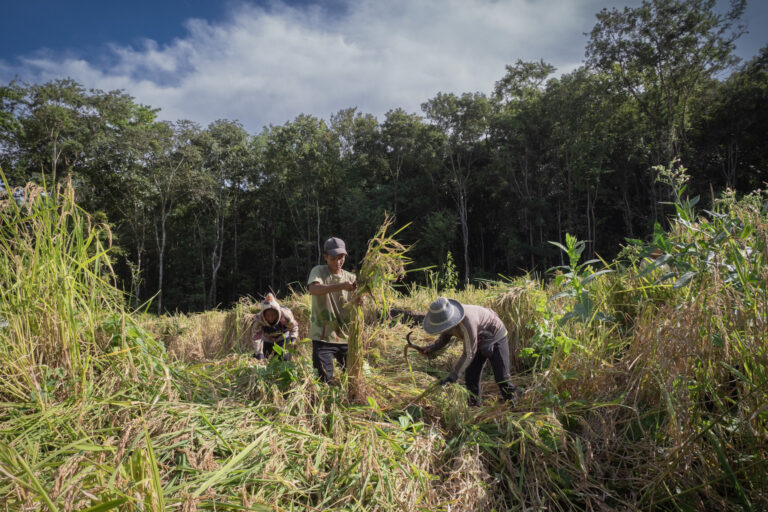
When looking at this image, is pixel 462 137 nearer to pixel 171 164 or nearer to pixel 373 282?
pixel 171 164

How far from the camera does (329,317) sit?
293 cm

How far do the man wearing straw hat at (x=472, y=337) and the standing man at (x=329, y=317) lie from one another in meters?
0.69

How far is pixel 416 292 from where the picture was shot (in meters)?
6.47

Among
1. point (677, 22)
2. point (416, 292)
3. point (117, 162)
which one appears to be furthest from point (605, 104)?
point (117, 162)

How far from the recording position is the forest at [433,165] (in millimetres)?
16359

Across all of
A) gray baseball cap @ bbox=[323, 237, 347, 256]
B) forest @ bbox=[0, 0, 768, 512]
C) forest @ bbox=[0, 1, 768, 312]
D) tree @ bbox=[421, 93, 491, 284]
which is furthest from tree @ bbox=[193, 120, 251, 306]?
gray baseball cap @ bbox=[323, 237, 347, 256]

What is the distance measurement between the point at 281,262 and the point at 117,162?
10625 mm

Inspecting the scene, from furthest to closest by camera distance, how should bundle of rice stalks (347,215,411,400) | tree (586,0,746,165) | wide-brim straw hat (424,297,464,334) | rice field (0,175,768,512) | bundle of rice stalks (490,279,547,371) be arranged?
tree (586,0,746,165), bundle of rice stalks (490,279,547,371), wide-brim straw hat (424,297,464,334), bundle of rice stalks (347,215,411,400), rice field (0,175,768,512)

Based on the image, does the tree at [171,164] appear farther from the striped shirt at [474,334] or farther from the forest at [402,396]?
the striped shirt at [474,334]

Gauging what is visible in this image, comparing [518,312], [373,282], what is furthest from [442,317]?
→ [518,312]

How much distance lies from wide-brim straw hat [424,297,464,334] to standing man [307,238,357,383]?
2.20 ft

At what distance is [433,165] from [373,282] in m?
21.2

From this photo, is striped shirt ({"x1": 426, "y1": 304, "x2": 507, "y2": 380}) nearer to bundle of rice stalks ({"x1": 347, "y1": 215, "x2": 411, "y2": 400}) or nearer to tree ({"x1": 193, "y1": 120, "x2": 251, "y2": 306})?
bundle of rice stalks ({"x1": 347, "y1": 215, "x2": 411, "y2": 400})

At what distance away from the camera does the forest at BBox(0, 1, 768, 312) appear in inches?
644
